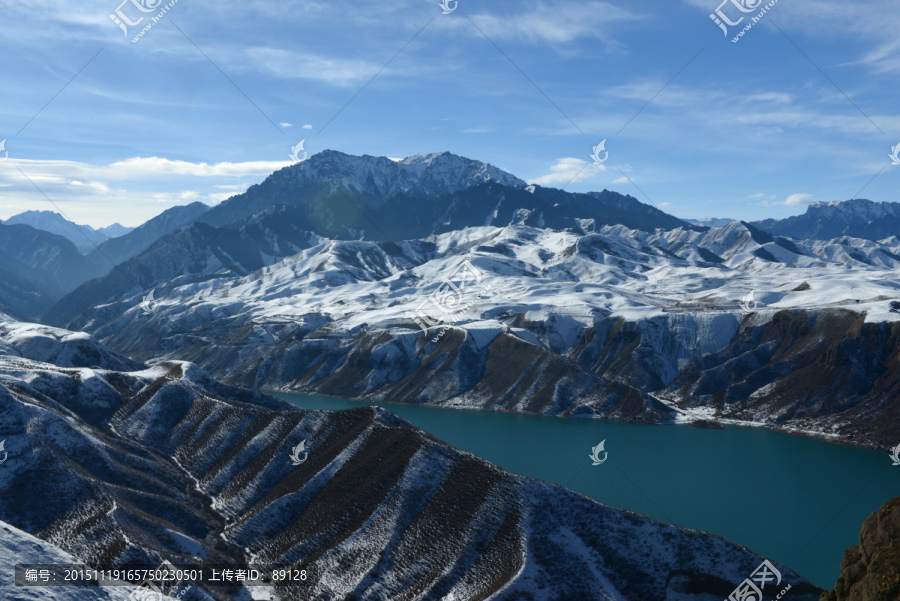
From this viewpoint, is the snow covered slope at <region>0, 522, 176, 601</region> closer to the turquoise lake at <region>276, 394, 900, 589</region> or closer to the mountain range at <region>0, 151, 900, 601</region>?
the mountain range at <region>0, 151, 900, 601</region>

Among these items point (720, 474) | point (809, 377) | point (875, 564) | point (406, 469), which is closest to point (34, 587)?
Result: point (406, 469)

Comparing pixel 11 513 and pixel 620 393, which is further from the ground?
pixel 620 393

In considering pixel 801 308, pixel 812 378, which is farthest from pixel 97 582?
pixel 801 308

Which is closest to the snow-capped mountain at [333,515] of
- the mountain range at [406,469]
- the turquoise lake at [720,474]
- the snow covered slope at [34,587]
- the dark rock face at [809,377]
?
the mountain range at [406,469]

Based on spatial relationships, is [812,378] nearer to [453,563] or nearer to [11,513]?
[453,563]

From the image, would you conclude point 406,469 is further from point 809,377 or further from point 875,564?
point 809,377

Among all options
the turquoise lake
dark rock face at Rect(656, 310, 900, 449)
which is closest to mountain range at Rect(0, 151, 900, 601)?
dark rock face at Rect(656, 310, 900, 449)

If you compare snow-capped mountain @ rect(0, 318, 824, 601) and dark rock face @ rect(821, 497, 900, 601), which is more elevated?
dark rock face @ rect(821, 497, 900, 601)
